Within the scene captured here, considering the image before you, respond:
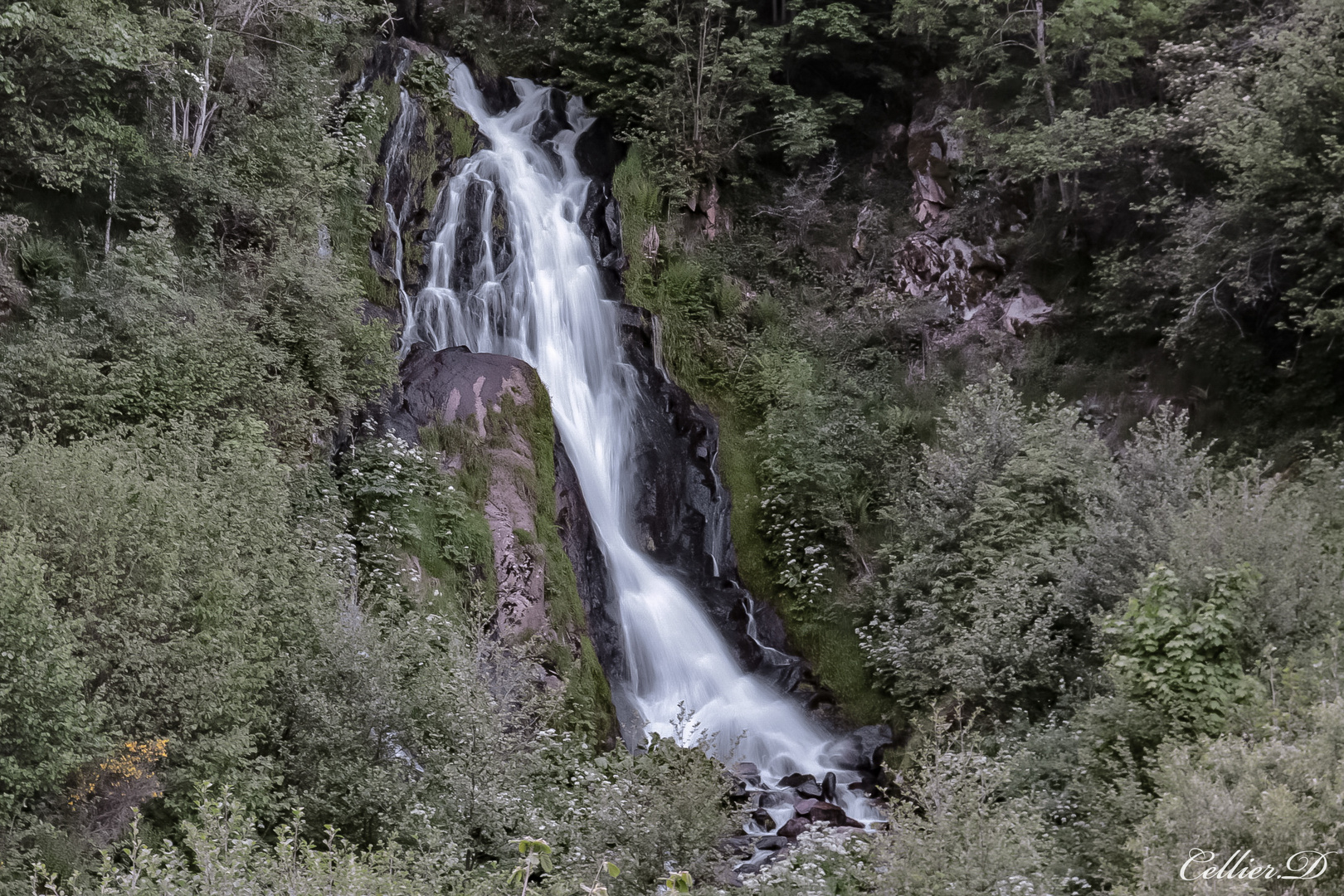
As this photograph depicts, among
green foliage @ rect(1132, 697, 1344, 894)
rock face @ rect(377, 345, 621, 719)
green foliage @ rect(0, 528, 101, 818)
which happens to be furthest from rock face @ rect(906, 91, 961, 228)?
green foliage @ rect(0, 528, 101, 818)

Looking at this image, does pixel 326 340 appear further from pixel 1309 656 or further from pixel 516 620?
pixel 1309 656

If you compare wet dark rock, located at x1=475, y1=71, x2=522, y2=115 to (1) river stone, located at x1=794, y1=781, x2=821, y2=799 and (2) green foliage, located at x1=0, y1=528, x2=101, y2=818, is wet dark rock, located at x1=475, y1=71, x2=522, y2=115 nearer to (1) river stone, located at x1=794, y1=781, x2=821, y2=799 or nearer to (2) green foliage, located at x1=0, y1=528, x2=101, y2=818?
(1) river stone, located at x1=794, y1=781, x2=821, y2=799

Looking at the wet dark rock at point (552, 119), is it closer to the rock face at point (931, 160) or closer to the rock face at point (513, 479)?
the rock face at point (513, 479)

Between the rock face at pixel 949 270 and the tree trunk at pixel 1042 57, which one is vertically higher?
the tree trunk at pixel 1042 57

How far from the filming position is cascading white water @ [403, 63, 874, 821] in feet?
46.4

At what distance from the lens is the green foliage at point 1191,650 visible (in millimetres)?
9023

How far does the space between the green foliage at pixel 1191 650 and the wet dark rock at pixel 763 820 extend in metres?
4.62

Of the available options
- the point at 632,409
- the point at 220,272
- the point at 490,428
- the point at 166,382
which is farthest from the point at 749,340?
the point at 166,382

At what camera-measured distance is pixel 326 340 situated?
1289cm

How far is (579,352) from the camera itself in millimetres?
17812

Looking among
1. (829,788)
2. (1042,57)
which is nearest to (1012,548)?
(829,788)

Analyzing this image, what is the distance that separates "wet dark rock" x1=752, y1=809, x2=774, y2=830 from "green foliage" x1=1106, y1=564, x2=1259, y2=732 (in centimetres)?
462

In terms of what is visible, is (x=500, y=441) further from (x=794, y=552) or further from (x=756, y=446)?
(x=756, y=446)
